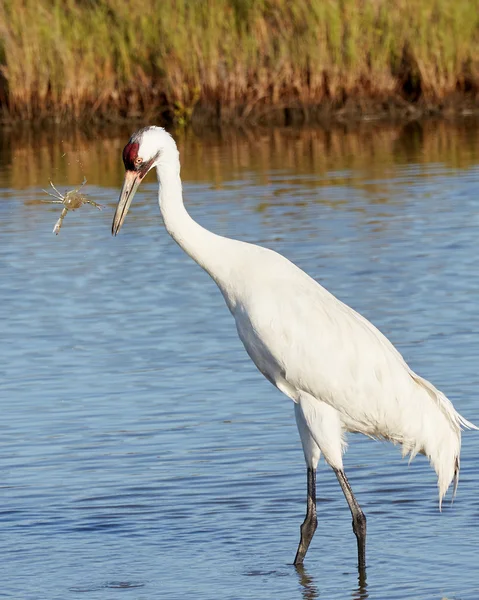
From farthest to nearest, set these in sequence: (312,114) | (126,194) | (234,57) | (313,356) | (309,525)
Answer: (312,114)
(234,57)
(126,194)
(309,525)
(313,356)

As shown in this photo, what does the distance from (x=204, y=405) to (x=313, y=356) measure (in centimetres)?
222

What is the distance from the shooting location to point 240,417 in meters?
8.84

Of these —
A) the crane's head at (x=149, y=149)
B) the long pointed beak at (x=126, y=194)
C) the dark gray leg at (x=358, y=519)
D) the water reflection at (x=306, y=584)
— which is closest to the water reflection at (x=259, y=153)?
the long pointed beak at (x=126, y=194)

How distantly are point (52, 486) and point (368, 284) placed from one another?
15.7 feet

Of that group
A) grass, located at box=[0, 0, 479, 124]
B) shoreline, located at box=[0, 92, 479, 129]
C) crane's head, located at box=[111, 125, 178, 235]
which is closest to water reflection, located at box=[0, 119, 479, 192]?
shoreline, located at box=[0, 92, 479, 129]

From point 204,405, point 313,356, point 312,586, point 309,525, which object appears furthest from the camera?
point 204,405

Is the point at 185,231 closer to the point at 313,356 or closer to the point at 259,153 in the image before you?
the point at 313,356

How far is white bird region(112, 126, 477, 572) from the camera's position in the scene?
6992mm

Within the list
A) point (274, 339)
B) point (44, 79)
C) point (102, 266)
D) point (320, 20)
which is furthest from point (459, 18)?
point (274, 339)

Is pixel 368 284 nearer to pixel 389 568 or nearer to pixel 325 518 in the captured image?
pixel 325 518

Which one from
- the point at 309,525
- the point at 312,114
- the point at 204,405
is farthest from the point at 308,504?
the point at 312,114

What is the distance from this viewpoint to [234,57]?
2334 cm

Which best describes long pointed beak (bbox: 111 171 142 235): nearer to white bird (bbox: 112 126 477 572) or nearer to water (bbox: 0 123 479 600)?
white bird (bbox: 112 126 477 572)

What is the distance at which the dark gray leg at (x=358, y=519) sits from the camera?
6996mm
